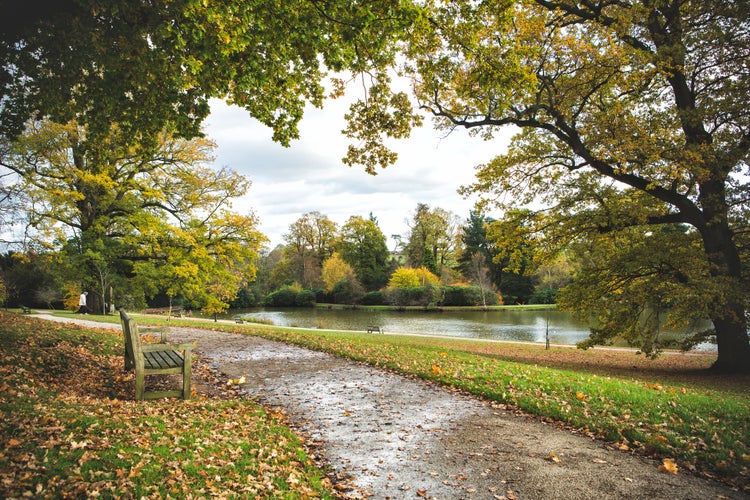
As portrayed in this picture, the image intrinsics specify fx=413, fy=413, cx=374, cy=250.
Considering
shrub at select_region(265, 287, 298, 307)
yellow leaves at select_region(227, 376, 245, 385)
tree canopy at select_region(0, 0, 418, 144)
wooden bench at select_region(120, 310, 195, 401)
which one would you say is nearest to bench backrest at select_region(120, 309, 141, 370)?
wooden bench at select_region(120, 310, 195, 401)

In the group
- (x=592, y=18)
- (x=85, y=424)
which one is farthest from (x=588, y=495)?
(x=592, y=18)

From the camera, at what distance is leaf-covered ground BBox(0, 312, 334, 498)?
11.0 ft

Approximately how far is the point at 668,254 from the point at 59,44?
15.1 meters

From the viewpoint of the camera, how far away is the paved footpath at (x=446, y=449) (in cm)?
414

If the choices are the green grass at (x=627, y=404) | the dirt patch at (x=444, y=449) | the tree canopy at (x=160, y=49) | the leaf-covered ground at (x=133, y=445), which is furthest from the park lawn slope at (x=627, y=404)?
the tree canopy at (x=160, y=49)

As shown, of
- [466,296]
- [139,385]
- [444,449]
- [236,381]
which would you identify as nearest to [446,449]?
A: [444,449]

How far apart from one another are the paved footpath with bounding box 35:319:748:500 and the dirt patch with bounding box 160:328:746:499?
0.01 m

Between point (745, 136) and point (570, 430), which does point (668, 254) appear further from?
point (570, 430)

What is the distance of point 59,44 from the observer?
6.55 meters

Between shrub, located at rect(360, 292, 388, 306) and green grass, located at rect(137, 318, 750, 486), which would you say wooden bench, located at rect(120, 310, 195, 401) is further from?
shrub, located at rect(360, 292, 388, 306)

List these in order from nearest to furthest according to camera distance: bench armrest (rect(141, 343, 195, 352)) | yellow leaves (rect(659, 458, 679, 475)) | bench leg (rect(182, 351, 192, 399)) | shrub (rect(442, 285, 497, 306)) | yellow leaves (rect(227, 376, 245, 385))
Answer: yellow leaves (rect(659, 458, 679, 475)) < bench armrest (rect(141, 343, 195, 352)) < bench leg (rect(182, 351, 192, 399)) < yellow leaves (rect(227, 376, 245, 385)) < shrub (rect(442, 285, 497, 306))

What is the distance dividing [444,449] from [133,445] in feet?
11.3

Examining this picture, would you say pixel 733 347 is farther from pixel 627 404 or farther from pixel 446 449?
pixel 446 449

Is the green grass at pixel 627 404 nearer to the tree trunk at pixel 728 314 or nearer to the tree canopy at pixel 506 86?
the tree trunk at pixel 728 314
